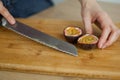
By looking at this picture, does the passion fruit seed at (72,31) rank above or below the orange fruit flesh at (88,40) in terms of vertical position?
below

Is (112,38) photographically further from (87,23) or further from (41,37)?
(41,37)

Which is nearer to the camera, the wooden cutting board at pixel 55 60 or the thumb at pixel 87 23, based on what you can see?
the wooden cutting board at pixel 55 60

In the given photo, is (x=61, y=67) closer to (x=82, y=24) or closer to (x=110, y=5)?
(x=82, y=24)

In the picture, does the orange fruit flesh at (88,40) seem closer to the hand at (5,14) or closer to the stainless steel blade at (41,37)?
the stainless steel blade at (41,37)

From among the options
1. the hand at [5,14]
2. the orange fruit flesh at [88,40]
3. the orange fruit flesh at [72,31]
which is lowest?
the orange fruit flesh at [72,31]

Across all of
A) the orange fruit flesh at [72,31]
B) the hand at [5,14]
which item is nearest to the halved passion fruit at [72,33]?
the orange fruit flesh at [72,31]

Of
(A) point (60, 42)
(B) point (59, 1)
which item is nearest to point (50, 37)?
(A) point (60, 42)
